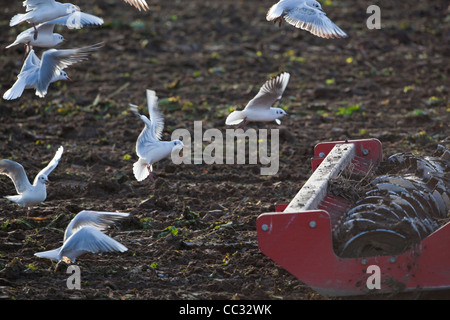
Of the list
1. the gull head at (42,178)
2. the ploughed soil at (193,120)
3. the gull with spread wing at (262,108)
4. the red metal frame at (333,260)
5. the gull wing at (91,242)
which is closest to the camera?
the red metal frame at (333,260)

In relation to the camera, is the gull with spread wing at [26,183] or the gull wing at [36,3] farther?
the gull wing at [36,3]

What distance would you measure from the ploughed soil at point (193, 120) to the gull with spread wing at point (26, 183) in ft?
0.86

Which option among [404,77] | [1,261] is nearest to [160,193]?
[1,261]

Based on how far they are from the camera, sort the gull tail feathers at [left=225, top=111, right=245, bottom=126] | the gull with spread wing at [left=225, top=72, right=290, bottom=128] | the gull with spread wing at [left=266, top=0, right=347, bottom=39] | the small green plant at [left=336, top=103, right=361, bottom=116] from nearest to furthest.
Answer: the gull with spread wing at [left=225, top=72, right=290, bottom=128], the gull with spread wing at [left=266, top=0, right=347, bottom=39], the gull tail feathers at [left=225, top=111, right=245, bottom=126], the small green plant at [left=336, top=103, right=361, bottom=116]

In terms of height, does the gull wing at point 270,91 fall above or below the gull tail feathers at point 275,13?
below

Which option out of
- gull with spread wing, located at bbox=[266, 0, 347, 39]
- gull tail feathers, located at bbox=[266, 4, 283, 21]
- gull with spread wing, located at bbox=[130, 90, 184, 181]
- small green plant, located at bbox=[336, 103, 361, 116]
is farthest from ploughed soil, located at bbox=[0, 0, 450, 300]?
gull tail feathers, located at bbox=[266, 4, 283, 21]

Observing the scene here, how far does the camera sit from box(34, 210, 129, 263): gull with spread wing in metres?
5.03

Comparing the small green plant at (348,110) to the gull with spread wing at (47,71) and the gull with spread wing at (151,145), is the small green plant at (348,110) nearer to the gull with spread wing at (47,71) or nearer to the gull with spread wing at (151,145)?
the gull with spread wing at (151,145)

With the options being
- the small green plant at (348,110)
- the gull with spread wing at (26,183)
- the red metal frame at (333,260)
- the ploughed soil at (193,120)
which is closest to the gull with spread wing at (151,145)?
the ploughed soil at (193,120)

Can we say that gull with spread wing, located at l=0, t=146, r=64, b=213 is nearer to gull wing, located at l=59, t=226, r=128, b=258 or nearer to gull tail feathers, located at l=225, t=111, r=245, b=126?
gull wing, located at l=59, t=226, r=128, b=258

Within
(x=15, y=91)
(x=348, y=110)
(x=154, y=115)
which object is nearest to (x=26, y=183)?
(x=15, y=91)

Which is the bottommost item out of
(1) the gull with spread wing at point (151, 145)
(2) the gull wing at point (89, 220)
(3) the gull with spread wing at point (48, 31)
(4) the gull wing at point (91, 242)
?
(4) the gull wing at point (91, 242)

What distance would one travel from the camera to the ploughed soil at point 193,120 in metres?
5.39

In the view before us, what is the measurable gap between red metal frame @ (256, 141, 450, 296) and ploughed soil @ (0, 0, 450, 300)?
21 cm
